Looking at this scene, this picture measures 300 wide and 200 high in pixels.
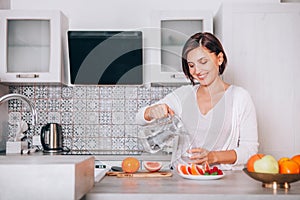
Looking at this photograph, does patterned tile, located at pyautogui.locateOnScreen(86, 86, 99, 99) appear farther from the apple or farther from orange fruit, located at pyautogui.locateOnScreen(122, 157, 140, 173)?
the apple

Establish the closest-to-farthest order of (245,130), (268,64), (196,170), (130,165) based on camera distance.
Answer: (196,170), (130,165), (245,130), (268,64)

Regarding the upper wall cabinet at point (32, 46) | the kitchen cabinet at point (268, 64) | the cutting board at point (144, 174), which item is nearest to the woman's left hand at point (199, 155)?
the cutting board at point (144, 174)

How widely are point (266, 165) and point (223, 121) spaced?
0.98 metres

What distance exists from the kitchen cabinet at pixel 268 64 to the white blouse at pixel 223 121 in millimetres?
706

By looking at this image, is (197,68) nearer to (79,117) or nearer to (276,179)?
(276,179)

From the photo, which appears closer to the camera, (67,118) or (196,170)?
(196,170)

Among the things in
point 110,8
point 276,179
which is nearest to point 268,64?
point 110,8

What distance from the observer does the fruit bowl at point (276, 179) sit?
156 centimetres

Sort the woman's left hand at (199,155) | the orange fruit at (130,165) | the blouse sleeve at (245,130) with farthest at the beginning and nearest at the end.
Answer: the blouse sleeve at (245,130) → the woman's left hand at (199,155) → the orange fruit at (130,165)

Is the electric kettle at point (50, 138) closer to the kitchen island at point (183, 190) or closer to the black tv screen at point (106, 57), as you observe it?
the black tv screen at point (106, 57)

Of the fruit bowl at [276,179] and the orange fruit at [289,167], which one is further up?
the orange fruit at [289,167]

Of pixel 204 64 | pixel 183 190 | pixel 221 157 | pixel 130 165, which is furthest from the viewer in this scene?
pixel 204 64

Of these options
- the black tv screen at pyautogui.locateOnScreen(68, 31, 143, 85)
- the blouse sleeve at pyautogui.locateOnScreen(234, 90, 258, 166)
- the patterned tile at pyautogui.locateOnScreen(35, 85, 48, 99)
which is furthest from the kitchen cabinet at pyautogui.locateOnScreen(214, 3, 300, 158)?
the patterned tile at pyautogui.locateOnScreen(35, 85, 48, 99)

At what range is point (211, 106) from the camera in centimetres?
262
